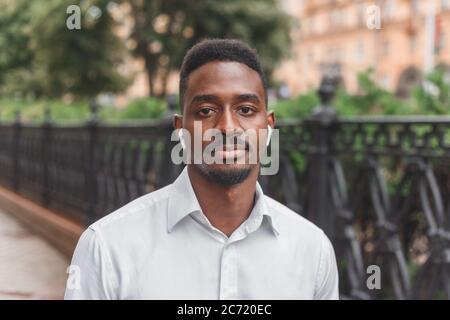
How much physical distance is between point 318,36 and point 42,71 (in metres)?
34.6

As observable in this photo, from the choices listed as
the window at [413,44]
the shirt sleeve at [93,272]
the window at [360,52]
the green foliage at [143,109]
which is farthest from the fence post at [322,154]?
the window at [360,52]

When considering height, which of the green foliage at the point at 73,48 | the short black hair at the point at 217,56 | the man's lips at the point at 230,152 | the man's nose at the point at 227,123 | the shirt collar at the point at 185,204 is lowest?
the shirt collar at the point at 185,204

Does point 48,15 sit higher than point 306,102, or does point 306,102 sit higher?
point 48,15

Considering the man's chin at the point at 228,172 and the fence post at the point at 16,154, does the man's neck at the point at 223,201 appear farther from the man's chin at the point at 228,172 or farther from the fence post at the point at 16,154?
the fence post at the point at 16,154

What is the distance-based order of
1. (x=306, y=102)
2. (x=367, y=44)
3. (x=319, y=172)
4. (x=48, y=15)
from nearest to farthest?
1. (x=319, y=172)
2. (x=306, y=102)
3. (x=48, y=15)
4. (x=367, y=44)

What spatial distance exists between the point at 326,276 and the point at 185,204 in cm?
Result: 30

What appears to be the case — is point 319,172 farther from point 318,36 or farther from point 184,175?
point 318,36

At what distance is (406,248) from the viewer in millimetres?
4289

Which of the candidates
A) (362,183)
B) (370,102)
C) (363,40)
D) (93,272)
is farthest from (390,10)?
(93,272)

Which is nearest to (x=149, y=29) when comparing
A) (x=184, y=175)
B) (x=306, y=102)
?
(x=306, y=102)

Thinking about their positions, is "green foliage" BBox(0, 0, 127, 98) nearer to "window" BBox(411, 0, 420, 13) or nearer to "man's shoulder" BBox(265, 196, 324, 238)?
"man's shoulder" BBox(265, 196, 324, 238)

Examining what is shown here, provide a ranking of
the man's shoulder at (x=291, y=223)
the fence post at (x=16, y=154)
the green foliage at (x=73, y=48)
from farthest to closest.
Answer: the green foliage at (x=73, y=48)
the fence post at (x=16, y=154)
the man's shoulder at (x=291, y=223)

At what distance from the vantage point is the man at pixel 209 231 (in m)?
1.19

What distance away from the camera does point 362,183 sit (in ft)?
13.1
